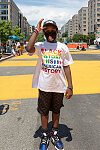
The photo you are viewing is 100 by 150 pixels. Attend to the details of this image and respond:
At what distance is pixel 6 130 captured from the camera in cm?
330

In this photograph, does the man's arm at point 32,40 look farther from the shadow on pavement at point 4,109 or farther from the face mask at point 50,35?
the shadow on pavement at point 4,109

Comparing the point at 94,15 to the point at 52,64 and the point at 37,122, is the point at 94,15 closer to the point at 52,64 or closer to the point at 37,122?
the point at 37,122

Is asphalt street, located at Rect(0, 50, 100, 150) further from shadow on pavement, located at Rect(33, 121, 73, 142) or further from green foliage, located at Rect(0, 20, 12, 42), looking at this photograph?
green foliage, located at Rect(0, 20, 12, 42)

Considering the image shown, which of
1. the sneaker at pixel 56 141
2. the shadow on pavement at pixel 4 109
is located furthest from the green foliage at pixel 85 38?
the sneaker at pixel 56 141

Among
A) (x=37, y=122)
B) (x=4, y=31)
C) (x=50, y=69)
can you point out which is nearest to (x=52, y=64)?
(x=50, y=69)

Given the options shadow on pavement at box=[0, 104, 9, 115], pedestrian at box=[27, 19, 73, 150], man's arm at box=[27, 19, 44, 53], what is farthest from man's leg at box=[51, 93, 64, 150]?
shadow on pavement at box=[0, 104, 9, 115]

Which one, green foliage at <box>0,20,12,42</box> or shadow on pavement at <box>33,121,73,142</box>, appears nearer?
shadow on pavement at <box>33,121,73,142</box>

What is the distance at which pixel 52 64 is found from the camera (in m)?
2.68

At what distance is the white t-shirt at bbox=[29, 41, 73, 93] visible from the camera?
269cm

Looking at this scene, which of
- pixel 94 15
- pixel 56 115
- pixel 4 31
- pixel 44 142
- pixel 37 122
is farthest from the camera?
pixel 94 15

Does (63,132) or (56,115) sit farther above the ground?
(56,115)

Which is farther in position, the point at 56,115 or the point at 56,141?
the point at 56,115

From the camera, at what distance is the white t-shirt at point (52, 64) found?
2688 millimetres

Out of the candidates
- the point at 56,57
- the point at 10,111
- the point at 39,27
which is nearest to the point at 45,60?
the point at 56,57
